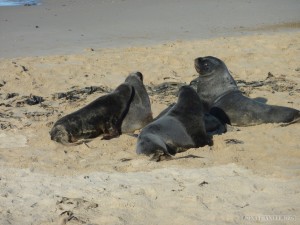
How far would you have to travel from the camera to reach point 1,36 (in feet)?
40.6

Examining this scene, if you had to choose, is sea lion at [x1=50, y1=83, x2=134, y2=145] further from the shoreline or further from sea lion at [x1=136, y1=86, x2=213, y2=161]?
the shoreline

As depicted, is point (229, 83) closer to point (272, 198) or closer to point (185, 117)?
point (185, 117)

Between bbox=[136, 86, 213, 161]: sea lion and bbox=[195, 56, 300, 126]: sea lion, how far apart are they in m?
0.79

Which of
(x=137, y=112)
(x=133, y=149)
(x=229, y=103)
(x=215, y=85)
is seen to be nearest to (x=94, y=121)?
(x=137, y=112)

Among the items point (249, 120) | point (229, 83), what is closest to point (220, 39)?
point (229, 83)

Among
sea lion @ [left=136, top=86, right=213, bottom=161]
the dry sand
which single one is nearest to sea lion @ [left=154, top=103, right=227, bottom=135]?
the dry sand

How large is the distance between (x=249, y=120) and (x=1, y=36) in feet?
25.4

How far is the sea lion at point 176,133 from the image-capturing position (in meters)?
5.24

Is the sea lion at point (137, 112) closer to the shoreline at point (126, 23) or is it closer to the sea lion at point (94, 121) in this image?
the sea lion at point (94, 121)

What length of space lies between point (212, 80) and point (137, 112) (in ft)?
4.01

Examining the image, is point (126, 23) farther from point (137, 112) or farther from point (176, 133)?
point (176, 133)

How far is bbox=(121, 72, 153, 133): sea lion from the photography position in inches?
254

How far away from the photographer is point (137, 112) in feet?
21.6

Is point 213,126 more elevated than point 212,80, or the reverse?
point 212,80
